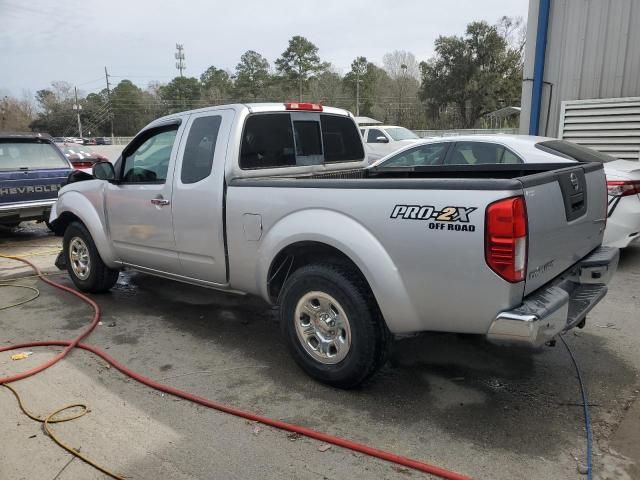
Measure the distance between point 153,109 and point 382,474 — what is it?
9150 cm

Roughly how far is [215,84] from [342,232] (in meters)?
84.9

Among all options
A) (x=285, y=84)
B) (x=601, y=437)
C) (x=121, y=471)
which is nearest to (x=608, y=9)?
(x=601, y=437)

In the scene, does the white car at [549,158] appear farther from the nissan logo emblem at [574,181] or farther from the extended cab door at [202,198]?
the nissan logo emblem at [574,181]

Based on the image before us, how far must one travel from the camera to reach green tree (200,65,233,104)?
7944cm

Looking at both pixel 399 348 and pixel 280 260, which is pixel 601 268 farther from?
pixel 280 260

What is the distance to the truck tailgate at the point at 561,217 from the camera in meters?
2.73

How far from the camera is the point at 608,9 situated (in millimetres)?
8906

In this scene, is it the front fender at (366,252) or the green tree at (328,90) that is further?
the green tree at (328,90)

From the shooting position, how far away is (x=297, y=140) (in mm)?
4555

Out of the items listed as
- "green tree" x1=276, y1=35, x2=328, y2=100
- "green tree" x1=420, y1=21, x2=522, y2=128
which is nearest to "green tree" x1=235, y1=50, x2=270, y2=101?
"green tree" x1=276, y1=35, x2=328, y2=100

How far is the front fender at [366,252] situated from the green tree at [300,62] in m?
73.0

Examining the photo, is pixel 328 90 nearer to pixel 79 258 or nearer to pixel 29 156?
pixel 29 156

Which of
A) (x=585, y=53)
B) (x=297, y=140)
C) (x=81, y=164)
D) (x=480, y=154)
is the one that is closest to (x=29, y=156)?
(x=81, y=164)

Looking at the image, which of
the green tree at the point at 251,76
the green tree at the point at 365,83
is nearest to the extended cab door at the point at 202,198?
the green tree at the point at 365,83
